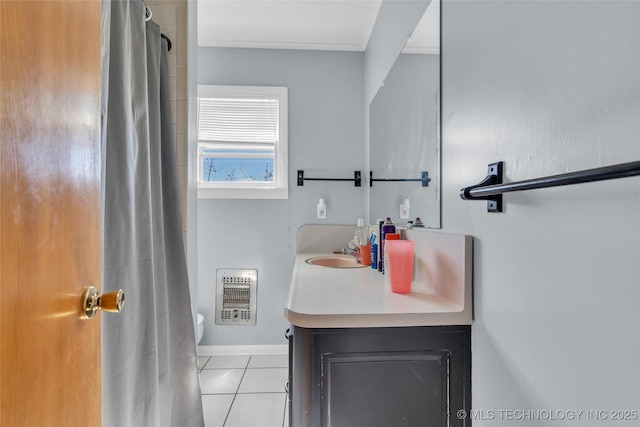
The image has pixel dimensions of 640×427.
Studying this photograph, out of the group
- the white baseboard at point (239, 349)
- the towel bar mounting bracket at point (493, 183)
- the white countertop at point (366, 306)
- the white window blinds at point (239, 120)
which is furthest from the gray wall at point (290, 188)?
the towel bar mounting bracket at point (493, 183)

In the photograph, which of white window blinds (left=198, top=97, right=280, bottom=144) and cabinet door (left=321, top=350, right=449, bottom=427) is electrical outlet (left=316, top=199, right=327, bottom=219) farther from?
cabinet door (left=321, top=350, right=449, bottom=427)

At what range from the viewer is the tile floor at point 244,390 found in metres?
1.66

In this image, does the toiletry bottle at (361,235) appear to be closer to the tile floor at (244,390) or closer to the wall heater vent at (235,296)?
the wall heater vent at (235,296)

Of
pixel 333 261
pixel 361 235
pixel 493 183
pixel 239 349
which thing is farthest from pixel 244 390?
pixel 493 183

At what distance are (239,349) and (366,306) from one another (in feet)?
6.08

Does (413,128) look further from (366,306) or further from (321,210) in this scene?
(321,210)

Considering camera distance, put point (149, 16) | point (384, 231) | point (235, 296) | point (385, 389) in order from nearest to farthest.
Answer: point (385, 389) < point (149, 16) < point (384, 231) < point (235, 296)

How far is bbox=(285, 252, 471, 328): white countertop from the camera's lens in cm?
82

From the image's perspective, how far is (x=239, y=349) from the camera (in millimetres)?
2385

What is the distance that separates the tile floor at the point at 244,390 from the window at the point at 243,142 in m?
1.24

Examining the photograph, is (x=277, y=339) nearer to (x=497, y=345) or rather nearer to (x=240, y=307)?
(x=240, y=307)

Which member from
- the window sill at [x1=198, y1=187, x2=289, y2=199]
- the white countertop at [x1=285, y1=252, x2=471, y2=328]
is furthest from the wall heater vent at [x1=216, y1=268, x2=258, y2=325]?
the white countertop at [x1=285, y1=252, x2=471, y2=328]

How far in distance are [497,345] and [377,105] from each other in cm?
162

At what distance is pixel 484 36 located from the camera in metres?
0.79
